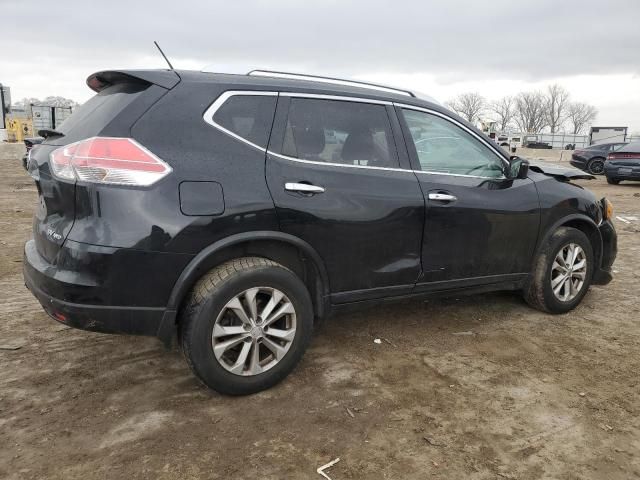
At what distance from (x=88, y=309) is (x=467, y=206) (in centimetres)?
248

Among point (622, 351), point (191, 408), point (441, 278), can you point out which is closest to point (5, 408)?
point (191, 408)

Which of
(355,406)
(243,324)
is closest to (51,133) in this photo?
(243,324)

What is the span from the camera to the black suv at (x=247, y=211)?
2.62 m

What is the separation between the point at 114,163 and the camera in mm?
2598

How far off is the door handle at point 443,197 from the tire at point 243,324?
3.63 ft

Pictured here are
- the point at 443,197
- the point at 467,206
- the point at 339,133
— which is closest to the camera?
the point at 339,133

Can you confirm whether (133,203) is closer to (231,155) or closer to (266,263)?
(231,155)

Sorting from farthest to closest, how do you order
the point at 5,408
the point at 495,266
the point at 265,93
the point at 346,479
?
the point at 495,266 → the point at 265,93 → the point at 5,408 → the point at 346,479

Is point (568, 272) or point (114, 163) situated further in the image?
point (568, 272)

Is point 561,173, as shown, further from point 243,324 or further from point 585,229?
point 243,324

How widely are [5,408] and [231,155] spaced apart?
1813mm

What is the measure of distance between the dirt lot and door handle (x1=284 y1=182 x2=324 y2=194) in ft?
3.75

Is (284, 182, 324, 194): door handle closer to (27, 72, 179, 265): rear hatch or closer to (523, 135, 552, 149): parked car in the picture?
(27, 72, 179, 265): rear hatch

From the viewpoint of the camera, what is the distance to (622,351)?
3715mm
